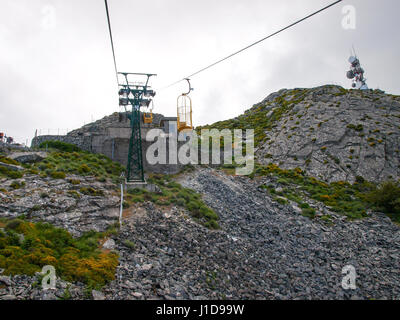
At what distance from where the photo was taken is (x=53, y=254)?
10258 mm

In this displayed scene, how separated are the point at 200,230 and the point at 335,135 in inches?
1169

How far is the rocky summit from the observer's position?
10.1 metres

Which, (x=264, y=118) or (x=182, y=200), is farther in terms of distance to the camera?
(x=264, y=118)

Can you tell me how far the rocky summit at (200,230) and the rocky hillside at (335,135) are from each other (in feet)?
1.27

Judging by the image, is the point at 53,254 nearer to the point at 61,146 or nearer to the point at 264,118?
the point at 61,146

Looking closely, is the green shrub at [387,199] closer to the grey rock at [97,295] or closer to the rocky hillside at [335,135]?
the rocky hillside at [335,135]

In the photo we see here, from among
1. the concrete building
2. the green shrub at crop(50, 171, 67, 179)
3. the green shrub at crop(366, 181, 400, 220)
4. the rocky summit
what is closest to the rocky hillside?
the rocky summit

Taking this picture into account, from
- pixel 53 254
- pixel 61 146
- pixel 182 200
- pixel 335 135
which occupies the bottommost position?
pixel 53 254

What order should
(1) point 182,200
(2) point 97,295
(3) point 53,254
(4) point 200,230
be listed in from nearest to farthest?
(2) point 97,295 < (3) point 53,254 < (4) point 200,230 < (1) point 182,200

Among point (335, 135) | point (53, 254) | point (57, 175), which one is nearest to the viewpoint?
point (53, 254)

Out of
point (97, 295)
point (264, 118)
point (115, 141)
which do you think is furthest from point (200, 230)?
point (264, 118)

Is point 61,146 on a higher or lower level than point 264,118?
lower
